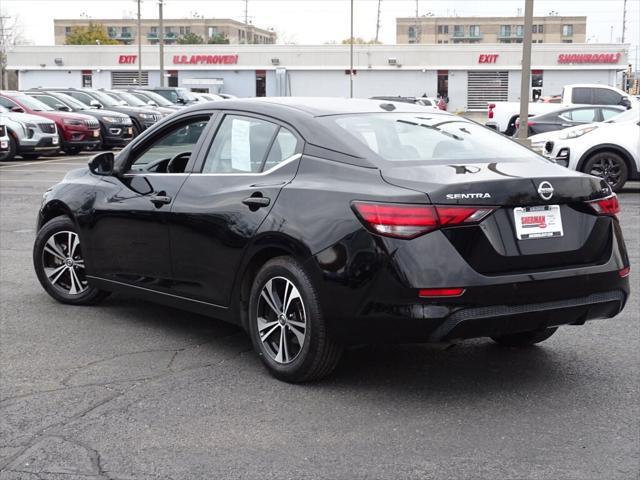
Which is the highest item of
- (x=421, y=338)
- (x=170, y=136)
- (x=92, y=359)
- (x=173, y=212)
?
(x=170, y=136)

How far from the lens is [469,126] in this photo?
605 centimetres

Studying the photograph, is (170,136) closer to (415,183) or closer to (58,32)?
(415,183)

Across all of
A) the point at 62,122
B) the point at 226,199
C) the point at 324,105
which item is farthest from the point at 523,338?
the point at 62,122

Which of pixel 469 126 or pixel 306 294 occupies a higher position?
pixel 469 126

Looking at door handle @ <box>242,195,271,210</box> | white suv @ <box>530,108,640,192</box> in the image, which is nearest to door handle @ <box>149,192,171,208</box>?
door handle @ <box>242,195,271,210</box>

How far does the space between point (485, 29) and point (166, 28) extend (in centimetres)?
5097

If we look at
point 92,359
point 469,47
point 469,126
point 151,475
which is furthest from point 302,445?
point 469,47

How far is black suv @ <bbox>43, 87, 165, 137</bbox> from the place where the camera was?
2962 centimetres

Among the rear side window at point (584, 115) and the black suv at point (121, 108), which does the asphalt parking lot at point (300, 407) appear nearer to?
the rear side window at point (584, 115)

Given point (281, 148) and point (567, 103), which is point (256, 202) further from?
point (567, 103)

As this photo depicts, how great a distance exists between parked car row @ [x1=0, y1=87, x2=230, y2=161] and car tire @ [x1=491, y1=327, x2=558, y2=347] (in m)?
17.8

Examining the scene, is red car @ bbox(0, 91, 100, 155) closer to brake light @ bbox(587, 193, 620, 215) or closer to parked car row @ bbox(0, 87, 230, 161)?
parked car row @ bbox(0, 87, 230, 161)

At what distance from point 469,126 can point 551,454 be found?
243 cm

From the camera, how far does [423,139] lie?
5551 millimetres
